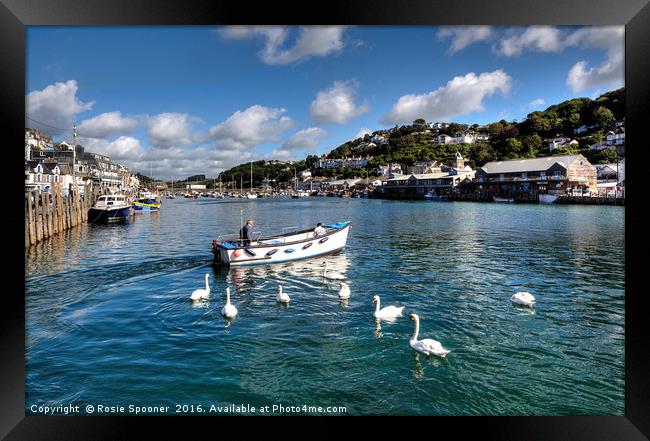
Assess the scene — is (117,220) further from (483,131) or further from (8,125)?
(483,131)

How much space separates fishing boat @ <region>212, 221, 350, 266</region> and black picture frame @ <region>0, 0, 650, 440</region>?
10.2 meters

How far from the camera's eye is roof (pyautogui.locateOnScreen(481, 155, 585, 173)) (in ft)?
185

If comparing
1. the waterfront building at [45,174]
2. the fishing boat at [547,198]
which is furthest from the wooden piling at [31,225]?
the fishing boat at [547,198]

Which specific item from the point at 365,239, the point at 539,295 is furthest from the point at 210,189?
the point at 539,295

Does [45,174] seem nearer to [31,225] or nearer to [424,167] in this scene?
[31,225]

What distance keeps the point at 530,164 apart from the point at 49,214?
2519 inches

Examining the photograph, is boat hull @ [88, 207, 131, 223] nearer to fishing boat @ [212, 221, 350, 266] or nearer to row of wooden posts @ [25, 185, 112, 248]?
row of wooden posts @ [25, 185, 112, 248]

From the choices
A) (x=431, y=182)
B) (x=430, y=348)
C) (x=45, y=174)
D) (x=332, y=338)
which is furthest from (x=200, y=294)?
(x=431, y=182)

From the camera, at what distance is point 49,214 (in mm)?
23266

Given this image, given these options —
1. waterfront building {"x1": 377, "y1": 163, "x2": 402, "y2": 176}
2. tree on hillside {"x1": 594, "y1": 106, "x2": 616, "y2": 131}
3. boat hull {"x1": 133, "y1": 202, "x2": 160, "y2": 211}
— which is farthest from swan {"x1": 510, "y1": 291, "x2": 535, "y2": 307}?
waterfront building {"x1": 377, "y1": 163, "x2": 402, "y2": 176}

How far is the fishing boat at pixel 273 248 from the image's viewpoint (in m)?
14.4

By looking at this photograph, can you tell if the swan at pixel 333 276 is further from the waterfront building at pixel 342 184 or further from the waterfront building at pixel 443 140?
the waterfront building at pixel 443 140
